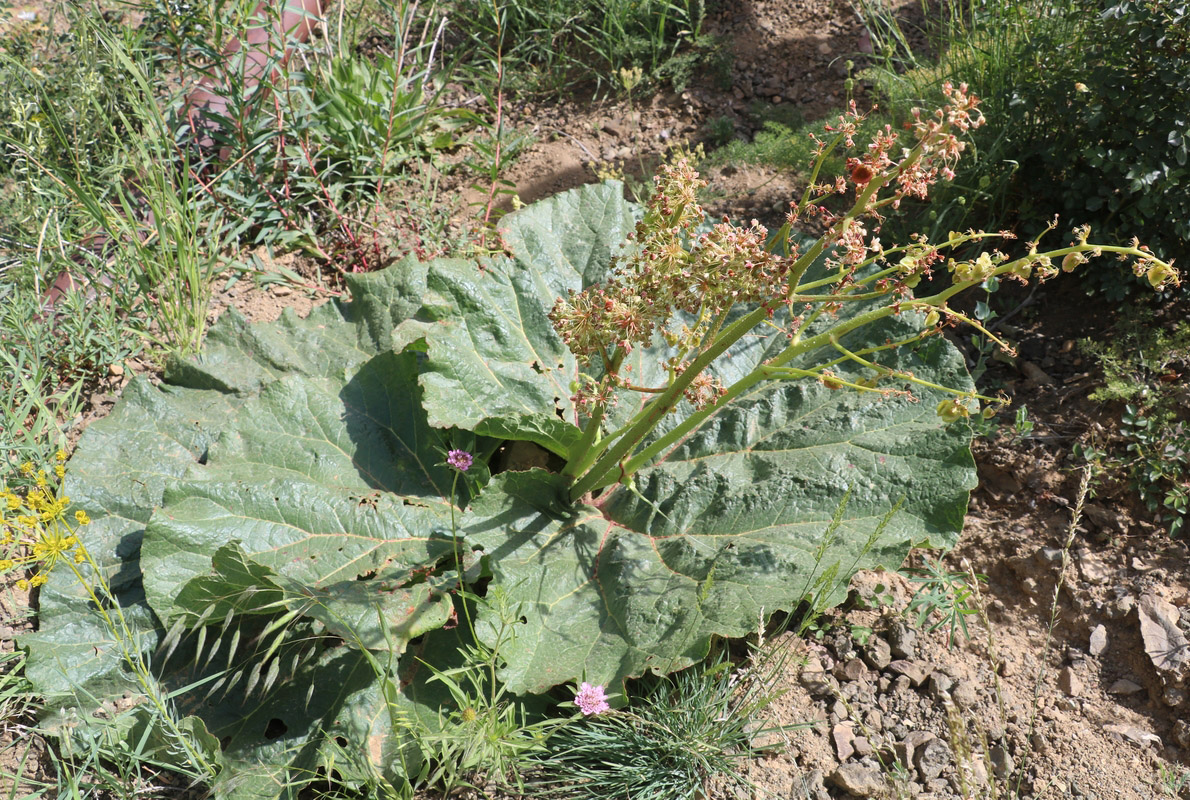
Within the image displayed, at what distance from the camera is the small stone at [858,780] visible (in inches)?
94.7

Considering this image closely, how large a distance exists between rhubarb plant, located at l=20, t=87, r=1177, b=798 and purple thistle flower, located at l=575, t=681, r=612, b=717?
0.05 metres

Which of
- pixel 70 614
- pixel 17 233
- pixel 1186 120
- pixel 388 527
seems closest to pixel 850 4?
pixel 1186 120

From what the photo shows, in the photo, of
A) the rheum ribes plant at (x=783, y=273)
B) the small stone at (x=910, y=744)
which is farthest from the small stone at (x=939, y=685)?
the rheum ribes plant at (x=783, y=273)

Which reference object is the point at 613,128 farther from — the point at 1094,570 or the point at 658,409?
the point at 1094,570

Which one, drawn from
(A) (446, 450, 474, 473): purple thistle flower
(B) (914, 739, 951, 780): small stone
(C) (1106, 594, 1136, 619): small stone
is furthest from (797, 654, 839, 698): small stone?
(A) (446, 450, 474, 473): purple thistle flower

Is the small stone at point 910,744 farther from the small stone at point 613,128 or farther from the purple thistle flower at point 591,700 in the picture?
the small stone at point 613,128

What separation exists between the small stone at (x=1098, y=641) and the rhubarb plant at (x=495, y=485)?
714 mm

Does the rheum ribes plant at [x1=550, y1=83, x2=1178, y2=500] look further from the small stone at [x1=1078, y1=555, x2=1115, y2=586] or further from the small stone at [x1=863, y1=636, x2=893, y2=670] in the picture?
the small stone at [x1=1078, y1=555, x2=1115, y2=586]

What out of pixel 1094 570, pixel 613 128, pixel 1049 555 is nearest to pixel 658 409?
pixel 1049 555

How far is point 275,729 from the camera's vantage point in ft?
8.26

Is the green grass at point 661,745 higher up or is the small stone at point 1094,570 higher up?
the small stone at point 1094,570

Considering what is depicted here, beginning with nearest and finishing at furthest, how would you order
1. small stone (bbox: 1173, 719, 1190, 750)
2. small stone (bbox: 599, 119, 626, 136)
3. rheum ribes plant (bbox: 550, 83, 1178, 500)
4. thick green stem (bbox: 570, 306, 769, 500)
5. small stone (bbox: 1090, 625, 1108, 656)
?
rheum ribes plant (bbox: 550, 83, 1178, 500)
thick green stem (bbox: 570, 306, 769, 500)
small stone (bbox: 1173, 719, 1190, 750)
small stone (bbox: 1090, 625, 1108, 656)
small stone (bbox: 599, 119, 626, 136)

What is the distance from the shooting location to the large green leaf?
2318mm

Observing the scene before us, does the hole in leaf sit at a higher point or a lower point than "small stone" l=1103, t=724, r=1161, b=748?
higher
